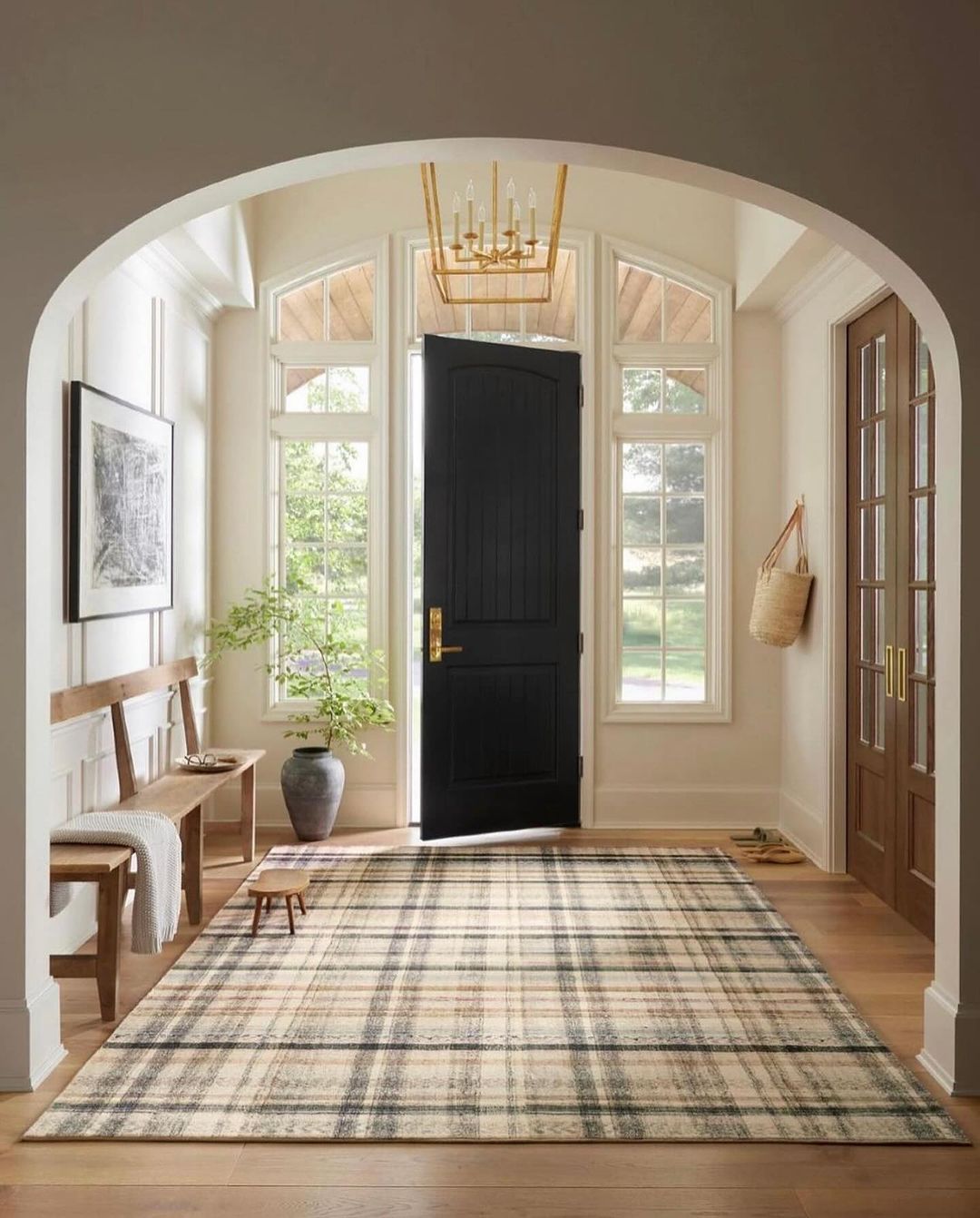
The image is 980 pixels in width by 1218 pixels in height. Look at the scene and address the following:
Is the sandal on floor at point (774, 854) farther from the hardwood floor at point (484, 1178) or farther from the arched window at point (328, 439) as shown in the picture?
the hardwood floor at point (484, 1178)

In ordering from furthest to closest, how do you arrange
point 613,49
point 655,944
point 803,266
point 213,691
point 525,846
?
point 213,691 < point 525,846 < point 803,266 < point 655,944 < point 613,49

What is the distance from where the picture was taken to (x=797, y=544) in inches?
230

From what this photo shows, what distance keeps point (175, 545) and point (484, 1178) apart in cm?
362

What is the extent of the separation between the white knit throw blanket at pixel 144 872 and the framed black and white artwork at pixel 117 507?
86 cm

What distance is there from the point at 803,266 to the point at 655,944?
3140mm

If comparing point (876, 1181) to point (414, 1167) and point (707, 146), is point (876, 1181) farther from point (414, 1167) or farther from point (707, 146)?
point (707, 146)

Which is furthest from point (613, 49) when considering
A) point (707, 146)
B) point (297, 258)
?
point (297, 258)

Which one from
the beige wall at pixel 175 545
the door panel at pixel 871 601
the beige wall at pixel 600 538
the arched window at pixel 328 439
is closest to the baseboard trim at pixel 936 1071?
the door panel at pixel 871 601

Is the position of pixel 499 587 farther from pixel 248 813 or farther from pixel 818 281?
pixel 818 281

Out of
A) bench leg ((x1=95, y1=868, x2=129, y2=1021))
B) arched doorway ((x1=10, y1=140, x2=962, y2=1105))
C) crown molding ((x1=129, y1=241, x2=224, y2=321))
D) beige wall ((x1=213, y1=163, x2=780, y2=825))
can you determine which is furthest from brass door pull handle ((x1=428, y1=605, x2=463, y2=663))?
arched doorway ((x1=10, y1=140, x2=962, y2=1105))

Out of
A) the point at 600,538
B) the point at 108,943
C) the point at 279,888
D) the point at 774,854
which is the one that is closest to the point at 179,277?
the point at 600,538

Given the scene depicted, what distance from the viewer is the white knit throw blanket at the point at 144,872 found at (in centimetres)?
355

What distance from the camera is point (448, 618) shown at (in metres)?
5.77

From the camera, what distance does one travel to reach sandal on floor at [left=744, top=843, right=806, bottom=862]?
5.45 m
